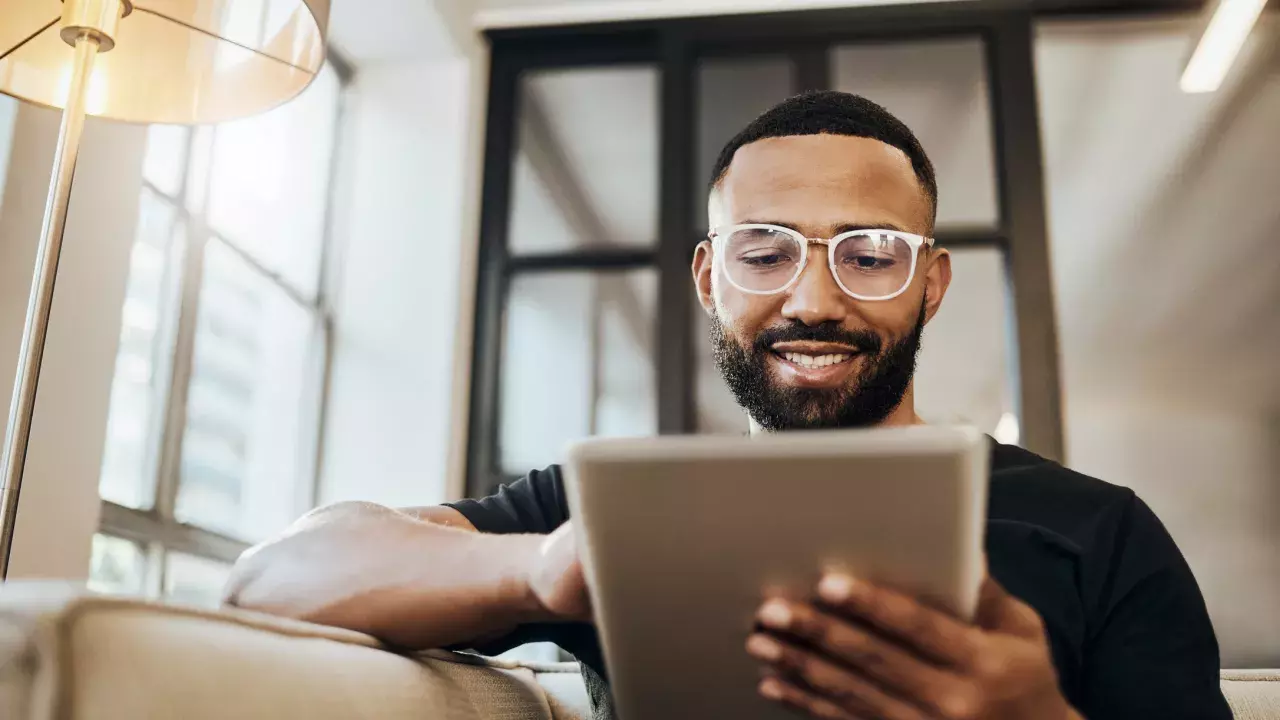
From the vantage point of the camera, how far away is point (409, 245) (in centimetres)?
331

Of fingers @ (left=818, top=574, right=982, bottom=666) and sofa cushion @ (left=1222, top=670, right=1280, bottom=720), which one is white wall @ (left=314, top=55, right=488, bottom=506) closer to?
sofa cushion @ (left=1222, top=670, right=1280, bottom=720)

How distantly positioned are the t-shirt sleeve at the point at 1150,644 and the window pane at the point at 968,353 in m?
3.21

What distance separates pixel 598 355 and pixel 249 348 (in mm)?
1220

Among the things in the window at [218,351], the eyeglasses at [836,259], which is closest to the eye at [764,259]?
the eyeglasses at [836,259]

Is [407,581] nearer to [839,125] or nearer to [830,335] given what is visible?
[830,335]

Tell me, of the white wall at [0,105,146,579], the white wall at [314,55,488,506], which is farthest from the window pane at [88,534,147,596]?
the white wall at [314,55,488,506]

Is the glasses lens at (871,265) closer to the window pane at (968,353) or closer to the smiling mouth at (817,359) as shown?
the smiling mouth at (817,359)

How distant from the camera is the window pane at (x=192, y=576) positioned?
7.70 ft

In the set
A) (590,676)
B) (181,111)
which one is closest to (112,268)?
(181,111)

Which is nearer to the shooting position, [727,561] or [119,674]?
[119,674]

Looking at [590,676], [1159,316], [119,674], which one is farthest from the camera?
[1159,316]

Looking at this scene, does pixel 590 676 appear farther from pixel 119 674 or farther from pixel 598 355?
pixel 598 355

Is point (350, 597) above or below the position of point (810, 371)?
below

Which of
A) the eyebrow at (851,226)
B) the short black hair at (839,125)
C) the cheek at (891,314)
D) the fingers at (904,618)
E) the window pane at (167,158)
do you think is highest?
the window pane at (167,158)
